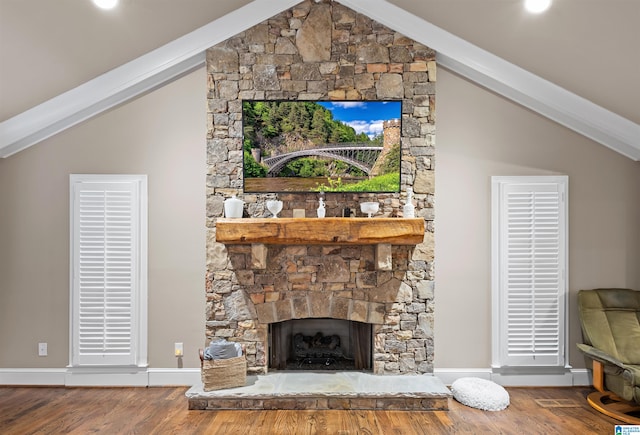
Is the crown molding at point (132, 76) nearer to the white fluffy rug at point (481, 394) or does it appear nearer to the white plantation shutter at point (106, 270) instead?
the white plantation shutter at point (106, 270)

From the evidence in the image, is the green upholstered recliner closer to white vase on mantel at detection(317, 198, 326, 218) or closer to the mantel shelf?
the mantel shelf

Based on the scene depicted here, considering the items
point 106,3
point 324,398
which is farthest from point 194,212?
point 324,398

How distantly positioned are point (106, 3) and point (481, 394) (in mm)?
4196

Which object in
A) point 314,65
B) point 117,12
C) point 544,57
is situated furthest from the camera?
point 314,65

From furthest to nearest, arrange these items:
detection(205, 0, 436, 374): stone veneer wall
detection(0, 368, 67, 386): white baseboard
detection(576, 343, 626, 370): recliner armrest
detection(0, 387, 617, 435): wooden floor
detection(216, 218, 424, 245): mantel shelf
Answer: detection(0, 368, 67, 386): white baseboard, detection(205, 0, 436, 374): stone veneer wall, detection(216, 218, 424, 245): mantel shelf, detection(576, 343, 626, 370): recliner armrest, detection(0, 387, 617, 435): wooden floor

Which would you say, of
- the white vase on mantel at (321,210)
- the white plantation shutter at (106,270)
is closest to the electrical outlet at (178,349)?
the white plantation shutter at (106,270)

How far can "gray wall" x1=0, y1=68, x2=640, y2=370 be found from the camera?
4.48 meters

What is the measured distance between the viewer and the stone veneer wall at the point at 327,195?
4352 millimetres

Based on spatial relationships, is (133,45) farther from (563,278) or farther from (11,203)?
(563,278)

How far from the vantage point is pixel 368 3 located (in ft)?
13.8

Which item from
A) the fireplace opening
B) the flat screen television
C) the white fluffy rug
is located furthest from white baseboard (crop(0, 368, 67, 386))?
the white fluffy rug

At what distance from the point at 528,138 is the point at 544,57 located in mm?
913

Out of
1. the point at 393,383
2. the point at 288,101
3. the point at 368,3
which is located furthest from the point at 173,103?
the point at 393,383

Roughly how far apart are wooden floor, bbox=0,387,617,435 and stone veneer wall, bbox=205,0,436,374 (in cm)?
67
